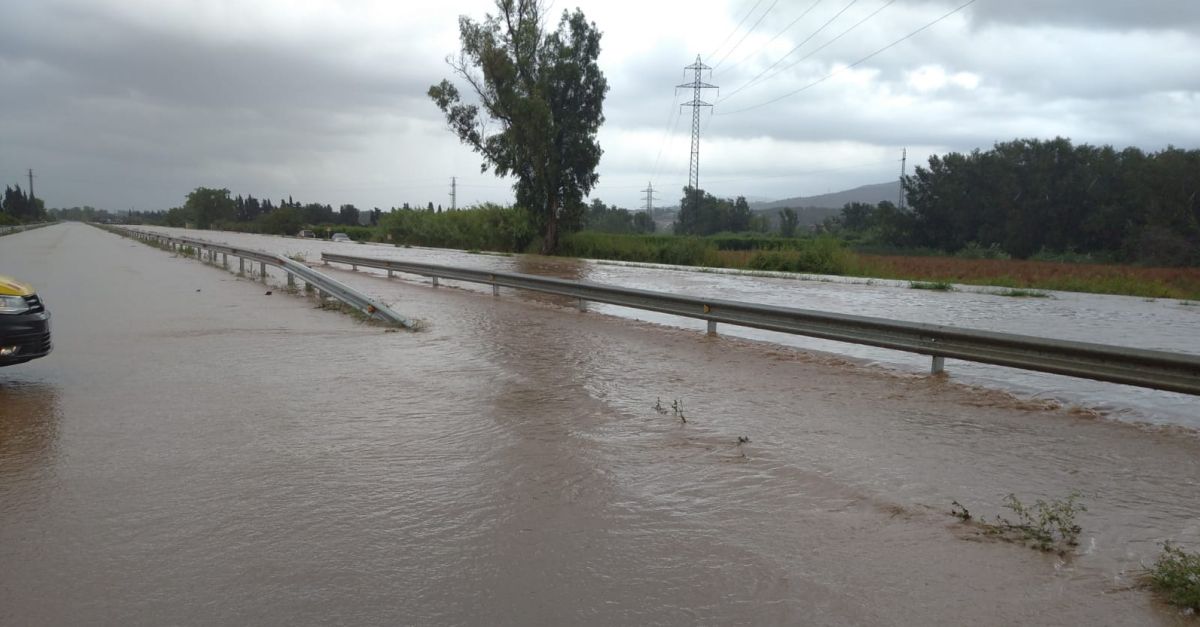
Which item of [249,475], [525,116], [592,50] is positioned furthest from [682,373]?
[592,50]

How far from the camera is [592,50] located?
51.9 m

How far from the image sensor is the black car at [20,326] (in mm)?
8047

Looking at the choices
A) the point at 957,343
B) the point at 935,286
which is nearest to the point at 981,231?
the point at 935,286

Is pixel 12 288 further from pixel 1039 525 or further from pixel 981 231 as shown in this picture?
pixel 981 231

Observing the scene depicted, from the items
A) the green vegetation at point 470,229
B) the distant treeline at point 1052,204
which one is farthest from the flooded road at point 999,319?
the distant treeline at point 1052,204

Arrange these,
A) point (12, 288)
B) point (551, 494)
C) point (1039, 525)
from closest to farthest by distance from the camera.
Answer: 1. point (1039, 525)
2. point (551, 494)
3. point (12, 288)

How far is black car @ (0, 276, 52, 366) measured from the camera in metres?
8.05

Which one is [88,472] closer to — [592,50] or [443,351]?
[443,351]

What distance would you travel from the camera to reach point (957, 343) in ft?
31.2

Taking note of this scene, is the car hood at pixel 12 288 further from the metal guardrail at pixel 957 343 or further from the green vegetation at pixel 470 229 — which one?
the green vegetation at pixel 470 229

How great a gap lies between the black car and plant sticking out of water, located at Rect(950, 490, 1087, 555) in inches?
333

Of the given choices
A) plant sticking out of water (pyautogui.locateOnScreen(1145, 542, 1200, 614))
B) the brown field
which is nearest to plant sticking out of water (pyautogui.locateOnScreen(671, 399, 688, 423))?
plant sticking out of water (pyautogui.locateOnScreen(1145, 542, 1200, 614))

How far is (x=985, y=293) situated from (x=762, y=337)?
38.6 ft

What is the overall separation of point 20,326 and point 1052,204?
Answer: 2841 inches
